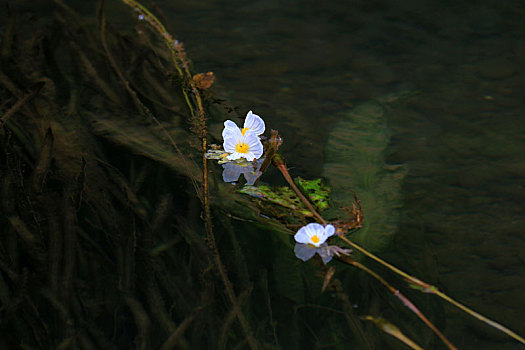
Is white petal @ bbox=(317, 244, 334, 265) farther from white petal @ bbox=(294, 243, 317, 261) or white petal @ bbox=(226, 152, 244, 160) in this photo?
white petal @ bbox=(226, 152, 244, 160)

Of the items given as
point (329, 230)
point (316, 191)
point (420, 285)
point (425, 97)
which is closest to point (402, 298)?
point (420, 285)

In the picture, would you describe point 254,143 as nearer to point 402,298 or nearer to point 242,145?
point 242,145

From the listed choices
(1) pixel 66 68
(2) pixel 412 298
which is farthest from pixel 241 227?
(1) pixel 66 68

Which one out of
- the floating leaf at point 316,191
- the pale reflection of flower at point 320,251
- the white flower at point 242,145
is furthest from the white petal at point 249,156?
the pale reflection of flower at point 320,251

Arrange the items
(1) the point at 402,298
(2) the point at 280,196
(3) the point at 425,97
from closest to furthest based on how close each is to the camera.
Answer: (1) the point at 402,298 < (2) the point at 280,196 < (3) the point at 425,97

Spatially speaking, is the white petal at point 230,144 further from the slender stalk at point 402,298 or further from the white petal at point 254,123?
the slender stalk at point 402,298

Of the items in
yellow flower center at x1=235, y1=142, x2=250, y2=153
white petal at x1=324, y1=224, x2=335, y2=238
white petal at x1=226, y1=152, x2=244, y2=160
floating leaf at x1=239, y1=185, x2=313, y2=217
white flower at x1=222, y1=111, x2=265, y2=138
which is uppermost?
white flower at x1=222, y1=111, x2=265, y2=138

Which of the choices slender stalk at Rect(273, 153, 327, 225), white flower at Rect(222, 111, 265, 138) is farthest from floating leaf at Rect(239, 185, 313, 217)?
white flower at Rect(222, 111, 265, 138)
